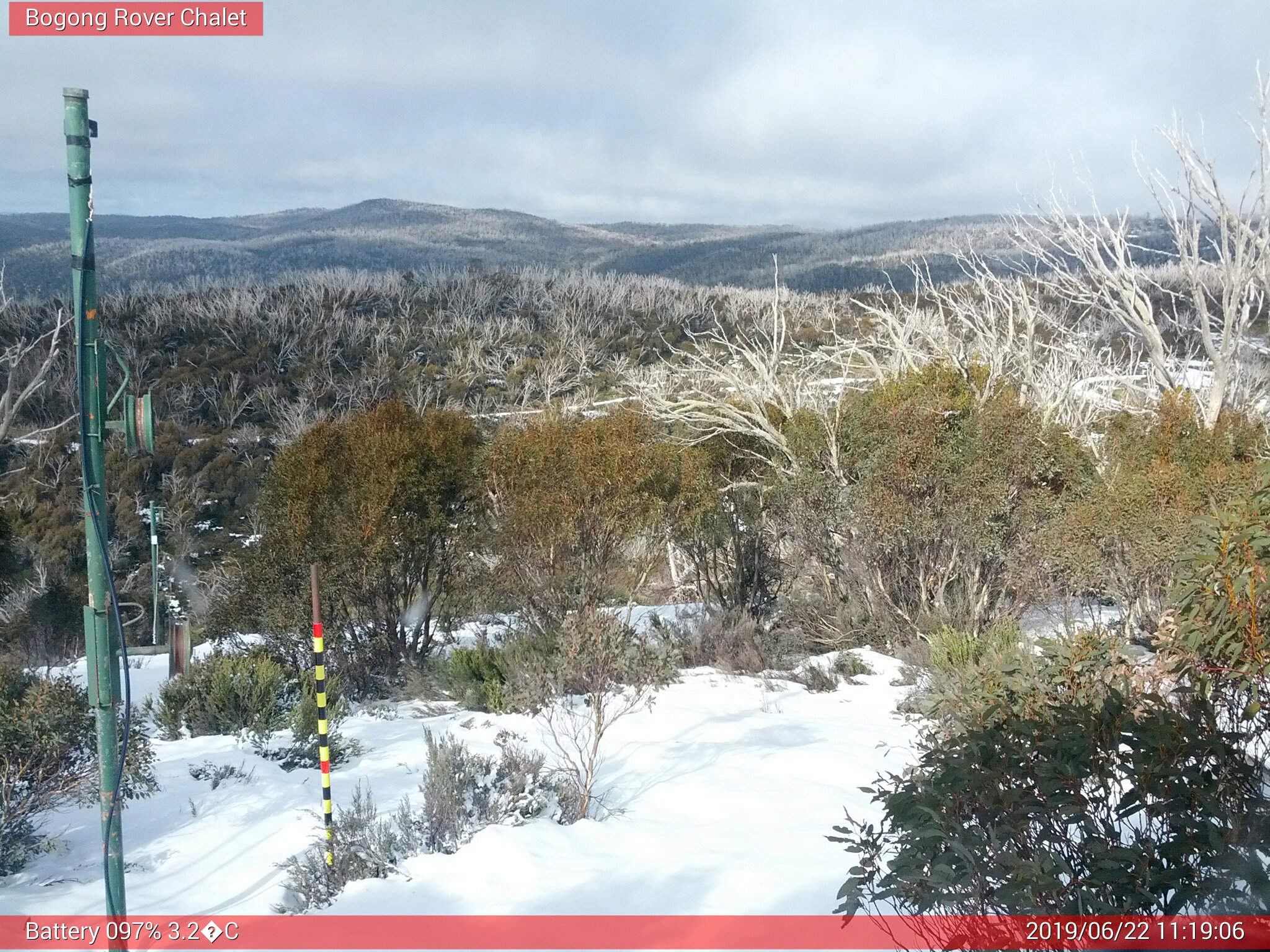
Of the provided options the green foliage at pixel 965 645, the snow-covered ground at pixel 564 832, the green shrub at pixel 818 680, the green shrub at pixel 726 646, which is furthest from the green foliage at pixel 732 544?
the snow-covered ground at pixel 564 832

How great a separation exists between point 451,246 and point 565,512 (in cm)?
9987

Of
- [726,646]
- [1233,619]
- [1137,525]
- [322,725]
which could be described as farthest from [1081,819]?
[726,646]

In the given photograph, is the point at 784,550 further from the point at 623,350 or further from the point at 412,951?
the point at 623,350

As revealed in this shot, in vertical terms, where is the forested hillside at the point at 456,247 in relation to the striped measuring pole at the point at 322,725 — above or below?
above

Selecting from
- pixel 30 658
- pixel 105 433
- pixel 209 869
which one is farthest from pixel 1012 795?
pixel 30 658

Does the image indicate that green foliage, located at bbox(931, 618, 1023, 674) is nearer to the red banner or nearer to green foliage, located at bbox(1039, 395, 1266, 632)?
green foliage, located at bbox(1039, 395, 1266, 632)

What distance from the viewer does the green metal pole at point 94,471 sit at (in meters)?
3.07

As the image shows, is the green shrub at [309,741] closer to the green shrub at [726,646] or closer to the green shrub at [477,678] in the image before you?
the green shrub at [477,678]

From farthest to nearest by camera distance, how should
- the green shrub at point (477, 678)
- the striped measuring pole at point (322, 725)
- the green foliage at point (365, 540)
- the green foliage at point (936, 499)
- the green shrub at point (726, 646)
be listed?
the green foliage at point (936, 499) < the green shrub at point (726, 646) < the green foliage at point (365, 540) < the green shrub at point (477, 678) < the striped measuring pole at point (322, 725)

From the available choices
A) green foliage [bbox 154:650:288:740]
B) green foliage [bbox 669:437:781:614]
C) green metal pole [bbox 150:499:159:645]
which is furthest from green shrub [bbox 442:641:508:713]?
green foliage [bbox 669:437:781:614]

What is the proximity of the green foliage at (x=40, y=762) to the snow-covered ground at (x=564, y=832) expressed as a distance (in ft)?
0.57

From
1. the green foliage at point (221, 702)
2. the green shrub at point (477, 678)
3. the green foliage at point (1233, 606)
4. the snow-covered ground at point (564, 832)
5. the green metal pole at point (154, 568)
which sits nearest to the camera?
the green foliage at point (1233, 606)

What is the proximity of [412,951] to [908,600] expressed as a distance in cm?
778

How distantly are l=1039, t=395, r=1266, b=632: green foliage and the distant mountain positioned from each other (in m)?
54.0
